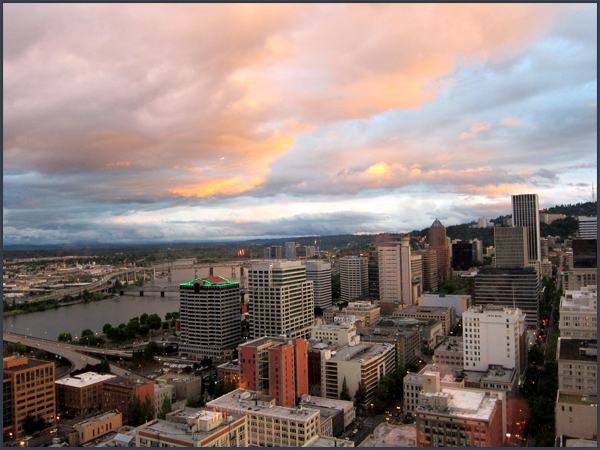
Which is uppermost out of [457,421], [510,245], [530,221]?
[530,221]

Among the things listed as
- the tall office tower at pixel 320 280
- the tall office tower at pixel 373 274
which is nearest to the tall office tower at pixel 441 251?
the tall office tower at pixel 373 274

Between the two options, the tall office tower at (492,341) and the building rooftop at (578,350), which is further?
the tall office tower at (492,341)

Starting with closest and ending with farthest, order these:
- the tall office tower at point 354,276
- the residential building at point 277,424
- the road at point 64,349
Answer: the residential building at point 277,424 → the road at point 64,349 → the tall office tower at point 354,276

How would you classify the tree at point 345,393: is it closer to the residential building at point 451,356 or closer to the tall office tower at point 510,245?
the residential building at point 451,356

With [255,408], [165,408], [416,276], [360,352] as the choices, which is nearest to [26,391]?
[165,408]

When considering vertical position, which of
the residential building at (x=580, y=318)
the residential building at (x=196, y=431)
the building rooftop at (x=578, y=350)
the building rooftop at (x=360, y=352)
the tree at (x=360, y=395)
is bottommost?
the tree at (x=360, y=395)

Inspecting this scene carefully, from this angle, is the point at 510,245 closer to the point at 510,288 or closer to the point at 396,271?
the point at 510,288

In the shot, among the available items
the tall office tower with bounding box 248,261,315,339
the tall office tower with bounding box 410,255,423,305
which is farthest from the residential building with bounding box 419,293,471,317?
the tall office tower with bounding box 248,261,315,339

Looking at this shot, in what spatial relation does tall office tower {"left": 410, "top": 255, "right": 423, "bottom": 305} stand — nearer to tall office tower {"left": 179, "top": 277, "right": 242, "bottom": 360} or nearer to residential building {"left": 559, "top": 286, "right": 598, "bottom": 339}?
tall office tower {"left": 179, "top": 277, "right": 242, "bottom": 360}
